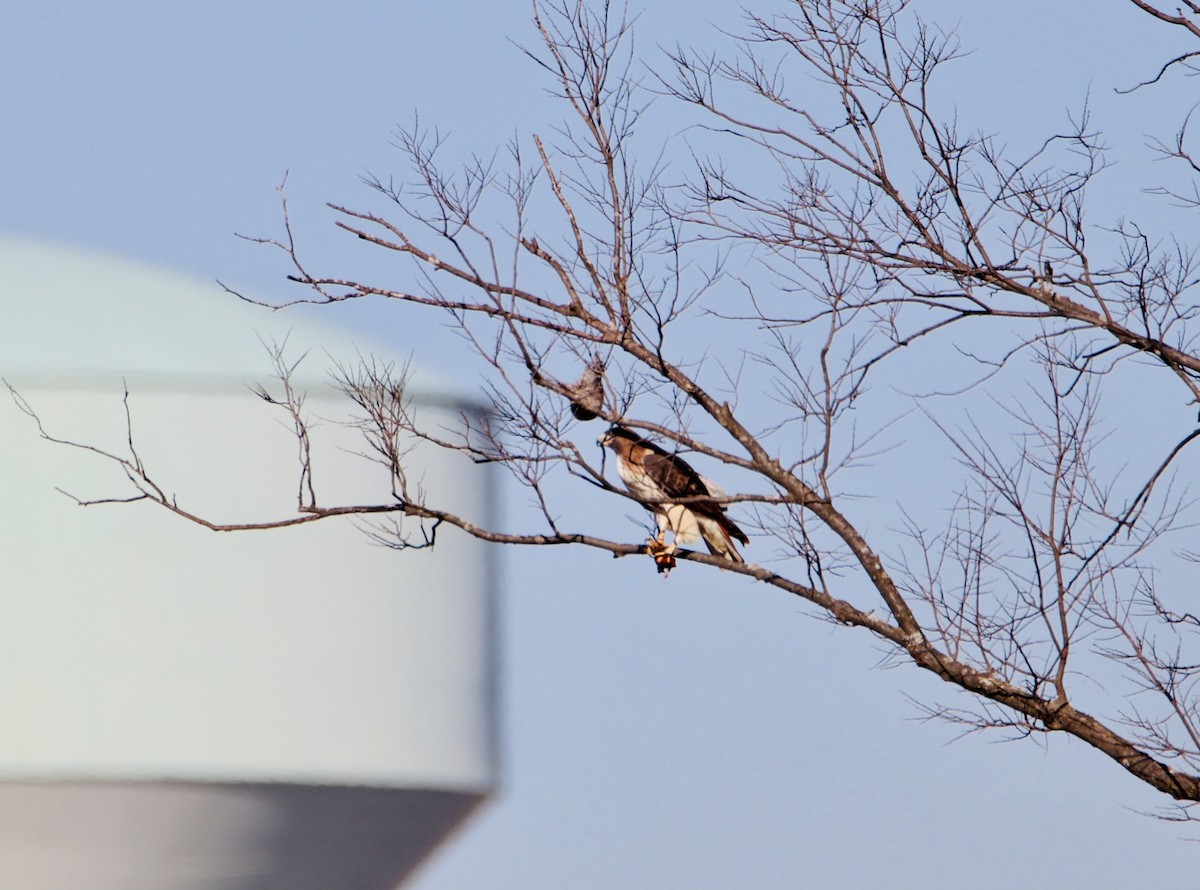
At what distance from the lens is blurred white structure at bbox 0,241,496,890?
950 cm

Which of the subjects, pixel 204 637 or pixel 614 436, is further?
pixel 204 637

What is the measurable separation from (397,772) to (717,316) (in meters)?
4.98

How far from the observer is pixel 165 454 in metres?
9.88

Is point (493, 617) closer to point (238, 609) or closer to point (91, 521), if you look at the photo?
point (238, 609)

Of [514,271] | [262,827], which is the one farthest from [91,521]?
[514,271]

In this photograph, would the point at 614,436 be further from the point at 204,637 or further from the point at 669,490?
the point at 204,637

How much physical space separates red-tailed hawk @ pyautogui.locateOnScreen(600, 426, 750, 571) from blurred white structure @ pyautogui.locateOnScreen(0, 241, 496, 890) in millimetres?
3110

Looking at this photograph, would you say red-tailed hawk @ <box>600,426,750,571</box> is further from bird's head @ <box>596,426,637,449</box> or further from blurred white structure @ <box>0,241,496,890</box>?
blurred white structure @ <box>0,241,496,890</box>

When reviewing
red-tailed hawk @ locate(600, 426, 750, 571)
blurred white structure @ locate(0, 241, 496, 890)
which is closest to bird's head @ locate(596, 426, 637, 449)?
red-tailed hawk @ locate(600, 426, 750, 571)

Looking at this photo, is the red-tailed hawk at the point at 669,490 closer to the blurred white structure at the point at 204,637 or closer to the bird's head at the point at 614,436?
→ the bird's head at the point at 614,436

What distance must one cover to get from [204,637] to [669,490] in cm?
391

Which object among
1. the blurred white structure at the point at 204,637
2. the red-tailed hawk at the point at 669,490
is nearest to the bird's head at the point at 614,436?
the red-tailed hawk at the point at 669,490

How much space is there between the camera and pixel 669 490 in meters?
7.28

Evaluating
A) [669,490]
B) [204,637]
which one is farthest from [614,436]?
[204,637]
